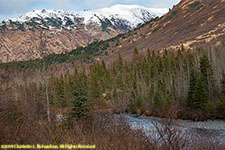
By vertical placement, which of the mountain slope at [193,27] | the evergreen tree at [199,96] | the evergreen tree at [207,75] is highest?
the mountain slope at [193,27]

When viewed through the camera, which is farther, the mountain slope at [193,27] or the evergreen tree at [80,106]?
the mountain slope at [193,27]

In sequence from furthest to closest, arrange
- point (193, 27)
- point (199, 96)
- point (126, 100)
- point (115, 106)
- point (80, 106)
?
point (193, 27) → point (126, 100) → point (115, 106) → point (199, 96) → point (80, 106)

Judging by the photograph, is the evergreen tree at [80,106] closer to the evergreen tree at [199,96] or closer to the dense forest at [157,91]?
the dense forest at [157,91]

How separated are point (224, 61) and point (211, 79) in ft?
48.2

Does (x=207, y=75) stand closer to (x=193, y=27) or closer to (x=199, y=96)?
(x=199, y=96)

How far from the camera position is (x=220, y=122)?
25953 mm

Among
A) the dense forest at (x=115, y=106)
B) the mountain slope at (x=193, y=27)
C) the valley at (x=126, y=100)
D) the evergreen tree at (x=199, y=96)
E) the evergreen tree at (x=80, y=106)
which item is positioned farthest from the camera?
the mountain slope at (x=193, y=27)

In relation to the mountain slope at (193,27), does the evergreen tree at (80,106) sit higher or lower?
lower

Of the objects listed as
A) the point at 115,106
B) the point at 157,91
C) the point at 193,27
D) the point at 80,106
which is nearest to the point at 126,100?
the point at 115,106

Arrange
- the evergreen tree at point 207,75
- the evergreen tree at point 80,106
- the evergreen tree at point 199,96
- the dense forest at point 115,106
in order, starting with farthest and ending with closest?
1. the evergreen tree at point 207,75
2. the evergreen tree at point 199,96
3. the evergreen tree at point 80,106
4. the dense forest at point 115,106

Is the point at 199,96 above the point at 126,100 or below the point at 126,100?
above

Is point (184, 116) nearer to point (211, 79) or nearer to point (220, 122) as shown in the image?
point (220, 122)

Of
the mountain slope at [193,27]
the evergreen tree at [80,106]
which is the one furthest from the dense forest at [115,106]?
the mountain slope at [193,27]

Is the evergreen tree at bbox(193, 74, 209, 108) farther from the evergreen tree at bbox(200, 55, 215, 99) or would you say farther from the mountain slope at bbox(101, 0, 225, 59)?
the mountain slope at bbox(101, 0, 225, 59)
